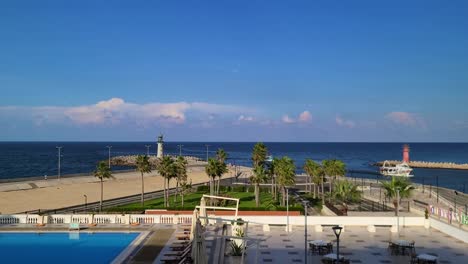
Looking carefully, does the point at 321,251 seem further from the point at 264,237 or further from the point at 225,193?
the point at 225,193

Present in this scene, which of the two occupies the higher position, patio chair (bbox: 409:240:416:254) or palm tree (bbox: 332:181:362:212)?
palm tree (bbox: 332:181:362:212)

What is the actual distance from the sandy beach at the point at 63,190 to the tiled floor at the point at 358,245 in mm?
28828

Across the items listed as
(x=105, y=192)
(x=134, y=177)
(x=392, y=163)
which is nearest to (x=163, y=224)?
(x=105, y=192)

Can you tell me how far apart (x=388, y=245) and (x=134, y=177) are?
60.2 meters

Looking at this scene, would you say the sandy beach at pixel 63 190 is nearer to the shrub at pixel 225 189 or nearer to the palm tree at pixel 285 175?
the shrub at pixel 225 189

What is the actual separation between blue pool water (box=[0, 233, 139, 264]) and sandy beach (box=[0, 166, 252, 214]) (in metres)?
16.4

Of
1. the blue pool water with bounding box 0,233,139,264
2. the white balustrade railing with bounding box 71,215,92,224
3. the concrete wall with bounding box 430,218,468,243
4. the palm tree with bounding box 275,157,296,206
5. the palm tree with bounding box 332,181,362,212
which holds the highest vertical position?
the palm tree with bounding box 275,157,296,206

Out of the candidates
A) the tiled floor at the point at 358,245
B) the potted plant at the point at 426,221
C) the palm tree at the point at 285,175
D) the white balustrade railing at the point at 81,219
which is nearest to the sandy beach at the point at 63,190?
the white balustrade railing at the point at 81,219

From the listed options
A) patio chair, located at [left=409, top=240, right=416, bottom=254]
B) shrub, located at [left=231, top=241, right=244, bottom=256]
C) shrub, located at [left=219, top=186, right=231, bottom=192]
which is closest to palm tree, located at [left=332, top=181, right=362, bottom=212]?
shrub, located at [left=219, top=186, right=231, bottom=192]

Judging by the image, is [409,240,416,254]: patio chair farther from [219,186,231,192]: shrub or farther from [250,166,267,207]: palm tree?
[219,186,231,192]: shrub

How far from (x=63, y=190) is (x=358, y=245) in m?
47.9

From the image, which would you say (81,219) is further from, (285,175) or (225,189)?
(225,189)

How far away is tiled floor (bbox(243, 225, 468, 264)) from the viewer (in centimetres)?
2559

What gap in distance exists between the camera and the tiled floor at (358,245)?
25.6 metres
